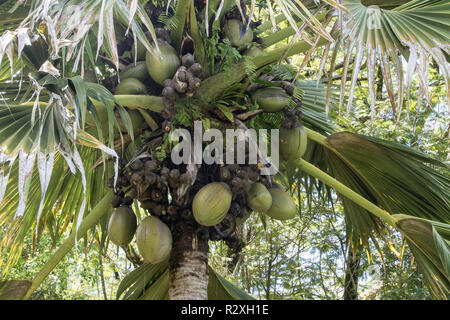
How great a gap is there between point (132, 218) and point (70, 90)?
0.96 metres

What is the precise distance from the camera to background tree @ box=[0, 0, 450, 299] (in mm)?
2500

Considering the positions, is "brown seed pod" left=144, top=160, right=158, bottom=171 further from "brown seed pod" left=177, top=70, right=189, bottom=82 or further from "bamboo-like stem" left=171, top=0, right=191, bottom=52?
"bamboo-like stem" left=171, top=0, right=191, bottom=52

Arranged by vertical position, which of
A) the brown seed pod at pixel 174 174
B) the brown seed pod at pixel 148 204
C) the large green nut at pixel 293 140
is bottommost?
the brown seed pod at pixel 148 204

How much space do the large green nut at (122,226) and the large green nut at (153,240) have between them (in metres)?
0.08

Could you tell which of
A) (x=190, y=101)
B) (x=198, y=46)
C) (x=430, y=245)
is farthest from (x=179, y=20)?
(x=430, y=245)

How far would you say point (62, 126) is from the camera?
244 centimetres

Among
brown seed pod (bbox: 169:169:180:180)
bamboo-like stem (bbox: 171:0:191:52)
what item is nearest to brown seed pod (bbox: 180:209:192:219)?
brown seed pod (bbox: 169:169:180:180)

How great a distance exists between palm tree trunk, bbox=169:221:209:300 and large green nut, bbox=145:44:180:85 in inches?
33.9

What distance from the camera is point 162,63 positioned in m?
3.26

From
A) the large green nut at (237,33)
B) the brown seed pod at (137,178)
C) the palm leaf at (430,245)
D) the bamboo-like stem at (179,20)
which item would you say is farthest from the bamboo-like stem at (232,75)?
the palm leaf at (430,245)

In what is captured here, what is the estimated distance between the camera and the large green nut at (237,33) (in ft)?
11.4

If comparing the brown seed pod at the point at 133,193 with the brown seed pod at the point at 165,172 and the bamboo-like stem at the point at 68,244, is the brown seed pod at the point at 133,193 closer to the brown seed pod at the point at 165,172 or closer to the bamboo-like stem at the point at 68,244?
the brown seed pod at the point at 165,172

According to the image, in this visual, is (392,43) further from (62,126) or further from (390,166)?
(62,126)
